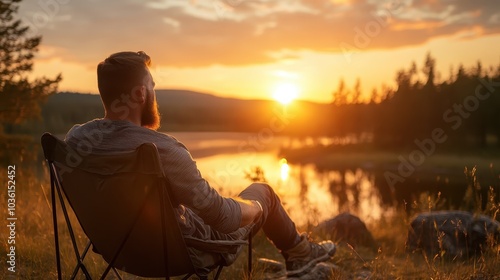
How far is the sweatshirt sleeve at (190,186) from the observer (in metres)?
2.29

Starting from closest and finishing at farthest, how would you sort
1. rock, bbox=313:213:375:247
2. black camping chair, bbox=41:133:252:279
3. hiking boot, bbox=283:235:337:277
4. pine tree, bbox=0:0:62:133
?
1. black camping chair, bbox=41:133:252:279
2. hiking boot, bbox=283:235:337:277
3. rock, bbox=313:213:375:247
4. pine tree, bbox=0:0:62:133

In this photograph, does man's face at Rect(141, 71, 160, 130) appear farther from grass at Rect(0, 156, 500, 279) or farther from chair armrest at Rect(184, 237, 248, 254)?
grass at Rect(0, 156, 500, 279)

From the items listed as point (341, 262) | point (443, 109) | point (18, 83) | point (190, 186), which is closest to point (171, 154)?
point (190, 186)

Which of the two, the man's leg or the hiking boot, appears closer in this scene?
the man's leg

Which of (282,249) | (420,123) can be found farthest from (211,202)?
(420,123)

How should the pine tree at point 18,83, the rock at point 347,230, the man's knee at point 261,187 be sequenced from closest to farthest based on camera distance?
1. the man's knee at point 261,187
2. the rock at point 347,230
3. the pine tree at point 18,83

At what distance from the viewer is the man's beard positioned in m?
2.43

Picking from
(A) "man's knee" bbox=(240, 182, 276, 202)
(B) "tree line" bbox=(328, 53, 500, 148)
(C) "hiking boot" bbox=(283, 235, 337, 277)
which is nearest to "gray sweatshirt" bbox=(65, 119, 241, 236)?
(A) "man's knee" bbox=(240, 182, 276, 202)

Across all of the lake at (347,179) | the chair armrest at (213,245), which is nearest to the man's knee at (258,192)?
the chair armrest at (213,245)

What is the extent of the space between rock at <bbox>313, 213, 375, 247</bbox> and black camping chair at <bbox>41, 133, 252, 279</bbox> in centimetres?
333

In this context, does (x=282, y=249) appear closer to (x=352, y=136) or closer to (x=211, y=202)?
(x=211, y=202)

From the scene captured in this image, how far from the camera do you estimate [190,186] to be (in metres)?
2.33

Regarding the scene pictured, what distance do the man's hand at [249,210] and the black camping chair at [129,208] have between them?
0.16 m

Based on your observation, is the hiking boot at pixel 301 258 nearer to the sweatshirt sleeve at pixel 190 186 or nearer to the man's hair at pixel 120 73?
the sweatshirt sleeve at pixel 190 186
